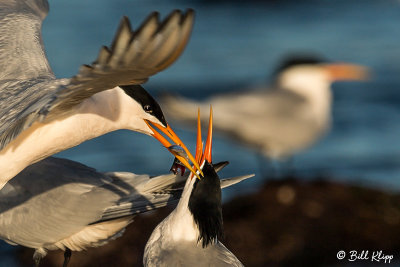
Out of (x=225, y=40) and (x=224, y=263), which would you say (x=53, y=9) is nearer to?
(x=225, y=40)

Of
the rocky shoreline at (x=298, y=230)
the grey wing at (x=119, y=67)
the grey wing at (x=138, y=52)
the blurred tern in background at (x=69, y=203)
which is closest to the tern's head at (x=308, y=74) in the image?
the rocky shoreline at (x=298, y=230)

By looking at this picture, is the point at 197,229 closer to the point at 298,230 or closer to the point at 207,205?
the point at 207,205

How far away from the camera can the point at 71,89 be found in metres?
3.79

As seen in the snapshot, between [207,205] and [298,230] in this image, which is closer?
[207,205]

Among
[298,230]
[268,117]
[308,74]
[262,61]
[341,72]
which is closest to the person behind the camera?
[298,230]

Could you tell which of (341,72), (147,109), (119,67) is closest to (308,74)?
(341,72)

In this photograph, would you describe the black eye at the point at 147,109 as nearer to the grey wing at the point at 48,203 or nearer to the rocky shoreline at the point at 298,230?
the grey wing at the point at 48,203

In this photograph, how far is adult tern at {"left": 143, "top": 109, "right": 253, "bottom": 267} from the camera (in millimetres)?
4453

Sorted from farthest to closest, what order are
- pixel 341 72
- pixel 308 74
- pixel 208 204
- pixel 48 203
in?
pixel 341 72 → pixel 308 74 → pixel 48 203 → pixel 208 204

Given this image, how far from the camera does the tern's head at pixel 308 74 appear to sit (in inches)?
387

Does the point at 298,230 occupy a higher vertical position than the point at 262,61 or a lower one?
lower

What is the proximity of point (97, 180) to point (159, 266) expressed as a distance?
105 cm

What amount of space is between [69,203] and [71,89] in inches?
65.6

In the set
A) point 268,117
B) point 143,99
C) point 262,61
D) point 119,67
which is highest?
point 119,67
